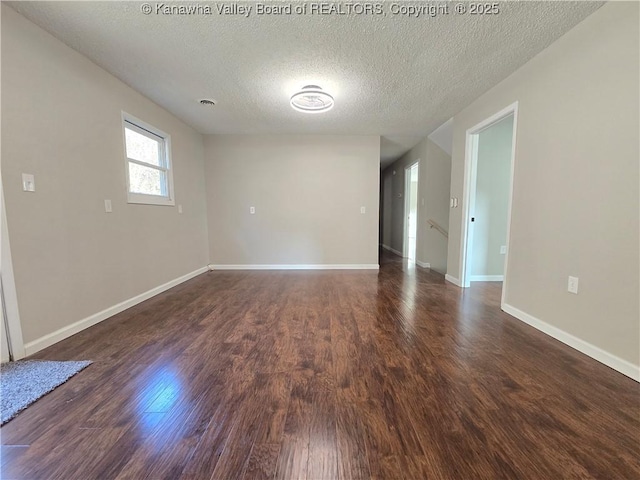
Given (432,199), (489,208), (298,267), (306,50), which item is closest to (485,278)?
(489,208)

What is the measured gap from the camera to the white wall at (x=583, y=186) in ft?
4.93

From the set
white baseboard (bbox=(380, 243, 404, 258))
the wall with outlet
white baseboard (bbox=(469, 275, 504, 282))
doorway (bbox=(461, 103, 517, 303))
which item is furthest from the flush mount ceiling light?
white baseboard (bbox=(380, 243, 404, 258))

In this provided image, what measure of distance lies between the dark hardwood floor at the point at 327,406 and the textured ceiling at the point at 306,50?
2.26m

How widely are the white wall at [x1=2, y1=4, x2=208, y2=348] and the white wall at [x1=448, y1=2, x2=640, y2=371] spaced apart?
3796 millimetres

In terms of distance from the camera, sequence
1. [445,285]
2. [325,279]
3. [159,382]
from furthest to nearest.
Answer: [325,279], [445,285], [159,382]

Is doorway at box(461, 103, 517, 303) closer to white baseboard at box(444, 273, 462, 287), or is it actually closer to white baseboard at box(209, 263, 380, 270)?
white baseboard at box(444, 273, 462, 287)

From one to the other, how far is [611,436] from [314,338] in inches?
60.4

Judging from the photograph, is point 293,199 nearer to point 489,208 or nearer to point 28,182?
point 489,208

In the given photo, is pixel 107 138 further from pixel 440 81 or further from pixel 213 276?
pixel 440 81

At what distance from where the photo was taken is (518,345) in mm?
1830

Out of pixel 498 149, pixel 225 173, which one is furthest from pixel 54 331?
pixel 498 149

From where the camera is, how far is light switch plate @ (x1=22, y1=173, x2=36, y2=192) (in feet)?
5.55

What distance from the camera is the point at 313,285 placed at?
3445mm

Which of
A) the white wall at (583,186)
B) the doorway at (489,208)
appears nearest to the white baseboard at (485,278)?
the doorway at (489,208)
